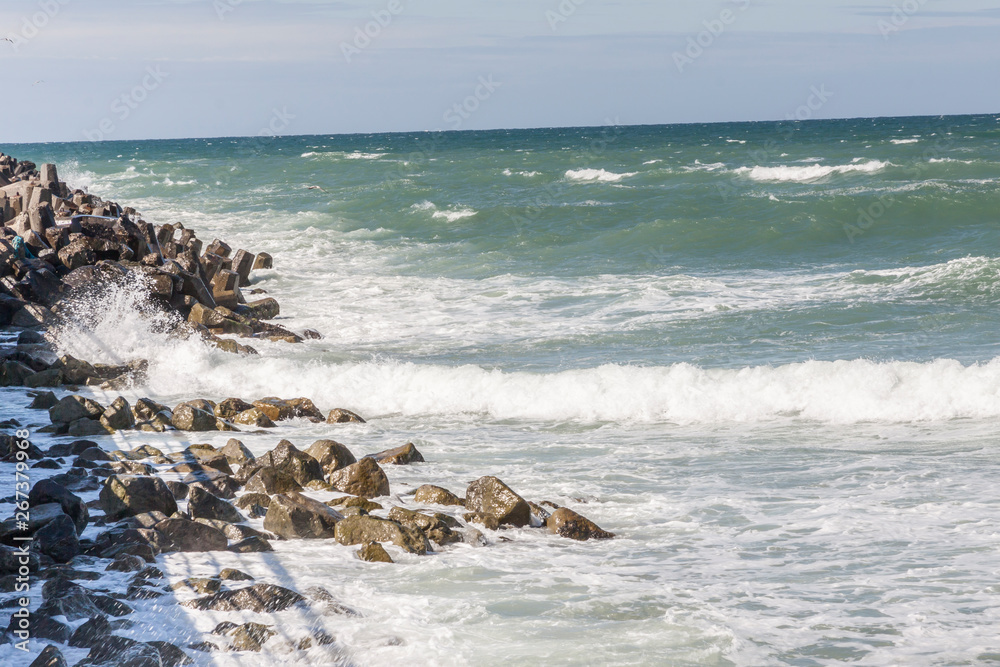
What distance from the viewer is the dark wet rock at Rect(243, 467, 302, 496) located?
276 inches

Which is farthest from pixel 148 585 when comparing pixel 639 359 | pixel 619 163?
pixel 619 163

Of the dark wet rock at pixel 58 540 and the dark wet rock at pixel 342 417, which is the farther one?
the dark wet rock at pixel 342 417

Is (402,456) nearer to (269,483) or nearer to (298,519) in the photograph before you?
(269,483)

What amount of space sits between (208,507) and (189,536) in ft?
1.61

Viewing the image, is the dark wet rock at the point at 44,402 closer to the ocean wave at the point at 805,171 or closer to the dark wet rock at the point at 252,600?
the dark wet rock at the point at 252,600

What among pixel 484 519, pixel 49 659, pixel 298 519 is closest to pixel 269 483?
pixel 298 519

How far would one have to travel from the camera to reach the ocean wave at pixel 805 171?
1427 inches

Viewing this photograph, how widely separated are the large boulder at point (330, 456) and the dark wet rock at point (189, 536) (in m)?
1.65

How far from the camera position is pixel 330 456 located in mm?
7465

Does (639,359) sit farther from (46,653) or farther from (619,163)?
(619,163)

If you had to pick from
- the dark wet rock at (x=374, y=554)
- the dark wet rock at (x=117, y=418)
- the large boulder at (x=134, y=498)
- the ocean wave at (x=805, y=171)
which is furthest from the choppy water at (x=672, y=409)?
the ocean wave at (x=805, y=171)

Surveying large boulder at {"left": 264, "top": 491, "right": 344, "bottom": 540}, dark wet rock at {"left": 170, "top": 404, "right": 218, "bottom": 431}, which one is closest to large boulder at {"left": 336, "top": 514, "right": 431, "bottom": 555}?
large boulder at {"left": 264, "top": 491, "right": 344, "bottom": 540}

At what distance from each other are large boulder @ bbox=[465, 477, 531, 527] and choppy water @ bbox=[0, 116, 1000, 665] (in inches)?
7.3

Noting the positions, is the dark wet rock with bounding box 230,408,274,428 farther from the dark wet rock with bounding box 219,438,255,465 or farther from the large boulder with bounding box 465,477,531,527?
the large boulder with bounding box 465,477,531,527
